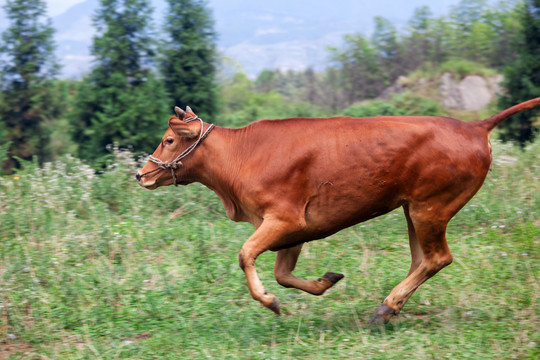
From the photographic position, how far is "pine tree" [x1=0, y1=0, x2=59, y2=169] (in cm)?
1225

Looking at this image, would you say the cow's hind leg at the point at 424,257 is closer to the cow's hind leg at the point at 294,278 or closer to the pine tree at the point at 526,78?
the cow's hind leg at the point at 294,278

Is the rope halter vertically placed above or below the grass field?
above

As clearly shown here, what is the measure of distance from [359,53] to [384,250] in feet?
49.4

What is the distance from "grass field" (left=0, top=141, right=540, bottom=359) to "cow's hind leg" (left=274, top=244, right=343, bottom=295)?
0.31 meters

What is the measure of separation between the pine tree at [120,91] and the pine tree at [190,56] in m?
0.59

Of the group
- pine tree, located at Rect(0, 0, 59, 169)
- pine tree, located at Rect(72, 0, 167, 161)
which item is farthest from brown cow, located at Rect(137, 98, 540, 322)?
pine tree, located at Rect(0, 0, 59, 169)

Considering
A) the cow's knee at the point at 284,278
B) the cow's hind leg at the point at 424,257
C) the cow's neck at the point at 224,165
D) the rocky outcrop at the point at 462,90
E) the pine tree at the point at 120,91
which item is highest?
the cow's neck at the point at 224,165

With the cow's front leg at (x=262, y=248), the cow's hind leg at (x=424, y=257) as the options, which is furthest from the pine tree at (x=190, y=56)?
the cow's hind leg at (x=424, y=257)

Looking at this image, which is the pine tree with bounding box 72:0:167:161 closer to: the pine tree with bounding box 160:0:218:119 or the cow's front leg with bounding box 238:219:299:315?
the pine tree with bounding box 160:0:218:119

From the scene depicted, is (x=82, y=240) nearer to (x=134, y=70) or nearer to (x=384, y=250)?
(x=384, y=250)

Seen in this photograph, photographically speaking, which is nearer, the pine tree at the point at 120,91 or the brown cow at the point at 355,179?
the brown cow at the point at 355,179

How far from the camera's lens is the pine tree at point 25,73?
12.2m

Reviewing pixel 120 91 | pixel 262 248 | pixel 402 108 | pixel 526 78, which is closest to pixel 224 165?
→ pixel 262 248

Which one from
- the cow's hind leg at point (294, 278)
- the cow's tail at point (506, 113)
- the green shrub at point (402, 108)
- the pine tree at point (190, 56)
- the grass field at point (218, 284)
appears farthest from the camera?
the green shrub at point (402, 108)
